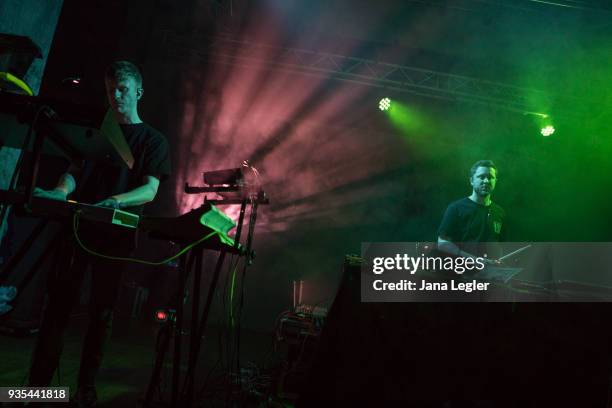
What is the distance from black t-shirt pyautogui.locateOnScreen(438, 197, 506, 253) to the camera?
10.6ft

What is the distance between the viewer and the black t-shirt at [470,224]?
128 inches

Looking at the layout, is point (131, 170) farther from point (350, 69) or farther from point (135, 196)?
point (350, 69)

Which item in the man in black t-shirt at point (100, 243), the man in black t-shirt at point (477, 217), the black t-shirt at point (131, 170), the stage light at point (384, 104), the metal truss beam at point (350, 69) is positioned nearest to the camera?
the man in black t-shirt at point (100, 243)

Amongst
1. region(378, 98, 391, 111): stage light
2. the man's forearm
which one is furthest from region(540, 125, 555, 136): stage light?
the man's forearm

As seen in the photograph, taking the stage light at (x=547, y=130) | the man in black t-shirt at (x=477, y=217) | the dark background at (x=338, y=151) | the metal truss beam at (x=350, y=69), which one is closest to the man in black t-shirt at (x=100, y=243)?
the man in black t-shirt at (x=477, y=217)

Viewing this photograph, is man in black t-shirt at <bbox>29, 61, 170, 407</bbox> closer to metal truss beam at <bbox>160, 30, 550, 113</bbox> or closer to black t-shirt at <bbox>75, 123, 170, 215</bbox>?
black t-shirt at <bbox>75, 123, 170, 215</bbox>

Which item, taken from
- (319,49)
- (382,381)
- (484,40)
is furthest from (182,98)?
(382,381)

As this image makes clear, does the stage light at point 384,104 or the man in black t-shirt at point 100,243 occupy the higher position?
the stage light at point 384,104

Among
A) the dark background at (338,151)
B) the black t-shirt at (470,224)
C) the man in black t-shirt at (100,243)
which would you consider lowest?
the man in black t-shirt at (100,243)

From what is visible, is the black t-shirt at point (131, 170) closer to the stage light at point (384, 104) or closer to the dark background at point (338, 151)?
the dark background at point (338, 151)

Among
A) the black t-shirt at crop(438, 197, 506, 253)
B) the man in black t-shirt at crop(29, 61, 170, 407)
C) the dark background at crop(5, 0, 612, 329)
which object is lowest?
the man in black t-shirt at crop(29, 61, 170, 407)

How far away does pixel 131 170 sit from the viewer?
1.84 metres

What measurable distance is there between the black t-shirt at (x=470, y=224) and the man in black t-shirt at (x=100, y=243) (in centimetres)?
249

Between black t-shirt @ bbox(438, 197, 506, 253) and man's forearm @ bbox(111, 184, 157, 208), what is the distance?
8.12ft
